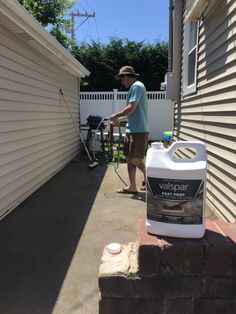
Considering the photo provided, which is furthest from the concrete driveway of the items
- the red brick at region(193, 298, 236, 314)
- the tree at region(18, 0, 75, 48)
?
the tree at region(18, 0, 75, 48)

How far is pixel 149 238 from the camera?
1.85 meters

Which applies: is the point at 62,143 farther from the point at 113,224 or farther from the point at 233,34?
the point at 233,34

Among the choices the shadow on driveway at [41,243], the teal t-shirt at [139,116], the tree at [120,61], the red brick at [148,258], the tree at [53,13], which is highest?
the tree at [53,13]

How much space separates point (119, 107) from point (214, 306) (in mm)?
11806

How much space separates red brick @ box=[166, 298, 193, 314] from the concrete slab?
64 centimetres

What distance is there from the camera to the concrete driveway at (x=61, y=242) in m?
2.41

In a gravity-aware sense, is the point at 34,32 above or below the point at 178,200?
above

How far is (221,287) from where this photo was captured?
1810mm

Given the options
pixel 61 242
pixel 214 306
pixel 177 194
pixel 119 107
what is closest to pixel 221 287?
pixel 214 306

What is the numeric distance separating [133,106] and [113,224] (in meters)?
1.78

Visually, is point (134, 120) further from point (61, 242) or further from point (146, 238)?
point (146, 238)

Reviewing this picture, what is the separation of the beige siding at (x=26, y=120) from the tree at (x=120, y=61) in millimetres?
8999

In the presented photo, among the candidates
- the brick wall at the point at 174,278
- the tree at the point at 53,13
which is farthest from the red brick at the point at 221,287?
the tree at the point at 53,13

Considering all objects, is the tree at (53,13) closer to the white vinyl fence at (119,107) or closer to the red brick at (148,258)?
the white vinyl fence at (119,107)
